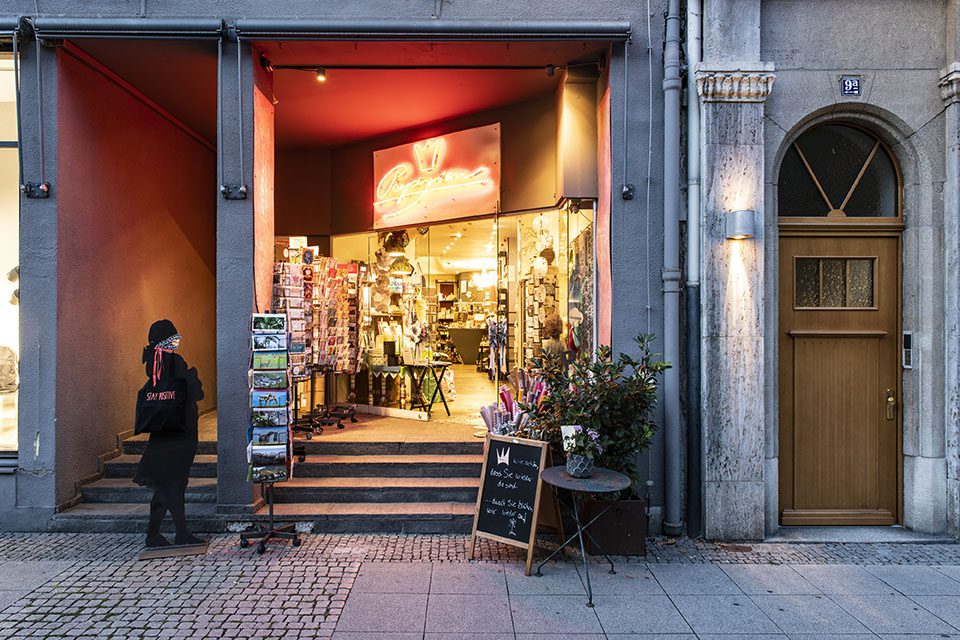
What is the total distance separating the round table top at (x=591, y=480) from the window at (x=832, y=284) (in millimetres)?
2859

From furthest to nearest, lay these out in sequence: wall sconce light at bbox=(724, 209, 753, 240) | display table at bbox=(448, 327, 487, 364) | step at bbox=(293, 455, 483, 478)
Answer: display table at bbox=(448, 327, 487, 364) < step at bbox=(293, 455, 483, 478) < wall sconce light at bbox=(724, 209, 753, 240)

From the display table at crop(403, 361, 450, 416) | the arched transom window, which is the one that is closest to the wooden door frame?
the arched transom window

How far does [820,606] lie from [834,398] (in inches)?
92.9

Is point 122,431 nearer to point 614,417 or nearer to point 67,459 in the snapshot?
point 67,459

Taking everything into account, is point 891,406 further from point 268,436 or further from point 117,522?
point 117,522

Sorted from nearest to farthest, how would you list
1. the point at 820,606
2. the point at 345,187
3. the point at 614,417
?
the point at 820,606 < the point at 614,417 < the point at 345,187

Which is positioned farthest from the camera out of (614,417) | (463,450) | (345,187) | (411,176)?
(345,187)

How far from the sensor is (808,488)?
578cm

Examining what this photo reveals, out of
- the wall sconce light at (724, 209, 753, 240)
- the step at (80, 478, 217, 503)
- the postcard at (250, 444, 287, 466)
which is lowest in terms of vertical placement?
the step at (80, 478, 217, 503)

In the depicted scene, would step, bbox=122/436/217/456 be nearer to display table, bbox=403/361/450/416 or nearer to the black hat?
the black hat

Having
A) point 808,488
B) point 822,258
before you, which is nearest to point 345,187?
point 822,258

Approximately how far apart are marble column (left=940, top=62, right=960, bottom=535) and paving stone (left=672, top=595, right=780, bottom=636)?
2921mm

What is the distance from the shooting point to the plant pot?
498 centimetres

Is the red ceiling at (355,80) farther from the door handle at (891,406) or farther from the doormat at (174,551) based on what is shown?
the doormat at (174,551)
